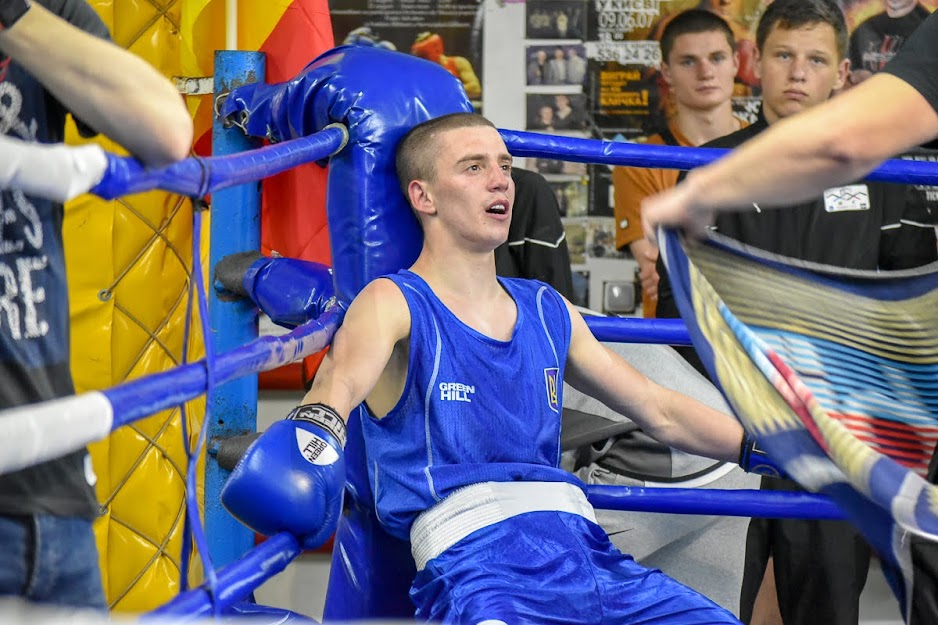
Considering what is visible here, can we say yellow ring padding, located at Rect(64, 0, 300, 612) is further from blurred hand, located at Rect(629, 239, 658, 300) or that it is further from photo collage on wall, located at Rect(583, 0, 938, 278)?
photo collage on wall, located at Rect(583, 0, 938, 278)

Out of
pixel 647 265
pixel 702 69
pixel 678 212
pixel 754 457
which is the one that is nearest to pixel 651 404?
pixel 754 457

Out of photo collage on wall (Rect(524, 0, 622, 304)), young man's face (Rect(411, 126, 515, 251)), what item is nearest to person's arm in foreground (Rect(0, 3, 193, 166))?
young man's face (Rect(411, 126, 515, 251))

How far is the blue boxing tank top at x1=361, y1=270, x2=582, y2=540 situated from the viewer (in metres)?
1.74

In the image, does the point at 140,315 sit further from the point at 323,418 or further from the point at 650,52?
the point at 650,52

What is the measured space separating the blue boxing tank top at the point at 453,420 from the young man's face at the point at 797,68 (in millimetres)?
1245

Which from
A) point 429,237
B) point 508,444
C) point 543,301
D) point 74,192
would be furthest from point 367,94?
point 74,192

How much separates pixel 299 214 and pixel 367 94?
409 mm

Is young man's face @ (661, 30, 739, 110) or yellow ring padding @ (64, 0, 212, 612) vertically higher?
young man's face @ (661, 30, 739, 110)

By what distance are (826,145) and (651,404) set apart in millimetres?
782

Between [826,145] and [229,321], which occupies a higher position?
[826,145]

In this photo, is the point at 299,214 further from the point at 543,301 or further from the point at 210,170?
the point at 210,170

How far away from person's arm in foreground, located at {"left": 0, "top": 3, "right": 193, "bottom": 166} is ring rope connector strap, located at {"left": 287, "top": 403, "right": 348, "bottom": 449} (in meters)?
0.51

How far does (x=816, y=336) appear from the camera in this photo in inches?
57.1

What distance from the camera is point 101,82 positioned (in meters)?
1.06
